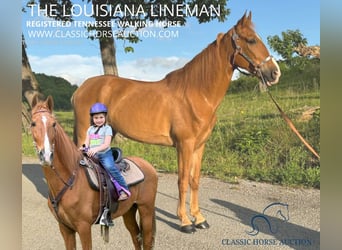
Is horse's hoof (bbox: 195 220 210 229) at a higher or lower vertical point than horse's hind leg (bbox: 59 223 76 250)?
lower

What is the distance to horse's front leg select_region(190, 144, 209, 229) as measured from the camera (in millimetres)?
3793

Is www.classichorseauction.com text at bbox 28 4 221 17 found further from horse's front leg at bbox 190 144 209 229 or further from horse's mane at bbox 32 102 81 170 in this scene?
horse's mane at bbox 32 102 81 170

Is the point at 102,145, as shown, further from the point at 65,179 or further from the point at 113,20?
the point at 113,20

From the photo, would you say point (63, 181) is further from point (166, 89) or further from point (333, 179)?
point (333, 179)

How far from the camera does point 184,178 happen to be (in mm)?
3721

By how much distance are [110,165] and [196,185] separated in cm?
132

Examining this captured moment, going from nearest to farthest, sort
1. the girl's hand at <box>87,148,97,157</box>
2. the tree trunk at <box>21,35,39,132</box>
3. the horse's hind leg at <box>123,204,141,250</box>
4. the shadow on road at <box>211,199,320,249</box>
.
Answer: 1. the girl's hand at <box>87,148,97,157</box>
2. the horse's hind leg at <box>123,204,141,250</box>
3. the tree trunk at <box>21,35,39,132</box>
4. the shadow on road at <box>211,199,320,249</box>

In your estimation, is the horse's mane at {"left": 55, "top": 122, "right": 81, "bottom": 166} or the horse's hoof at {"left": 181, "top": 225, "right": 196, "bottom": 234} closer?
the horse's mane at {"left": 55, "top": 122, "right": 81, "bottom": 166}

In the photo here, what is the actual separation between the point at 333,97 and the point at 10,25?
3012mm

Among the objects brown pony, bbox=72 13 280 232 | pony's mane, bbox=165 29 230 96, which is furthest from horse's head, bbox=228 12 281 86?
pony's mane, bbox=165 29 230 96

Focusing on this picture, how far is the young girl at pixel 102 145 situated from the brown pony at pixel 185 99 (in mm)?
1013

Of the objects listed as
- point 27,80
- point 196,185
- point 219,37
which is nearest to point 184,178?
point 196,185

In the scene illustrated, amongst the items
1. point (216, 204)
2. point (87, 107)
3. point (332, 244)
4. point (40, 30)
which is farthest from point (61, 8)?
point (332, 244)

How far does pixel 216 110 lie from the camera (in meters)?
3.86
